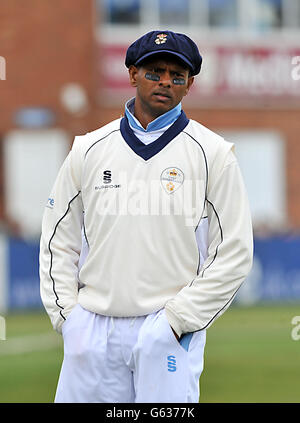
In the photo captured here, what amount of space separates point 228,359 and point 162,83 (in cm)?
897

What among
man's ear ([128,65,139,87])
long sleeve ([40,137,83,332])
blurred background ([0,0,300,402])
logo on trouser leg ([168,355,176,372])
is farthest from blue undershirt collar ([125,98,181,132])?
blurred background ([0,0,300,402])

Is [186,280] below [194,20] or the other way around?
below

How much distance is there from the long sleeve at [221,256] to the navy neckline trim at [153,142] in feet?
0.79

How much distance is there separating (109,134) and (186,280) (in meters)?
0.69

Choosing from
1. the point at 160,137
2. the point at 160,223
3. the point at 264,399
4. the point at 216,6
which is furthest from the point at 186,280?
the point at 216,6

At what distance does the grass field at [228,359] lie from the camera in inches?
399

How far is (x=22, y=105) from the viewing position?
22984 mm

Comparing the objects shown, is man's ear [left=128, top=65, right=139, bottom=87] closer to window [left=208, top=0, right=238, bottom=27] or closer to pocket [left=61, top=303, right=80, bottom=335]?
pocket [left=61, top=303, right=80, bottom=335]

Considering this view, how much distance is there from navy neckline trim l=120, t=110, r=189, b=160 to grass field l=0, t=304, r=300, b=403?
551cm

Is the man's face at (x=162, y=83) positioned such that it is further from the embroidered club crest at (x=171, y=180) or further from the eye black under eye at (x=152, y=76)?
the embroidered club crest at (x=171, y=180)

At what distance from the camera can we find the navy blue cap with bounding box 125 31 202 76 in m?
4.27

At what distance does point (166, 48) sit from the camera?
427 cm
